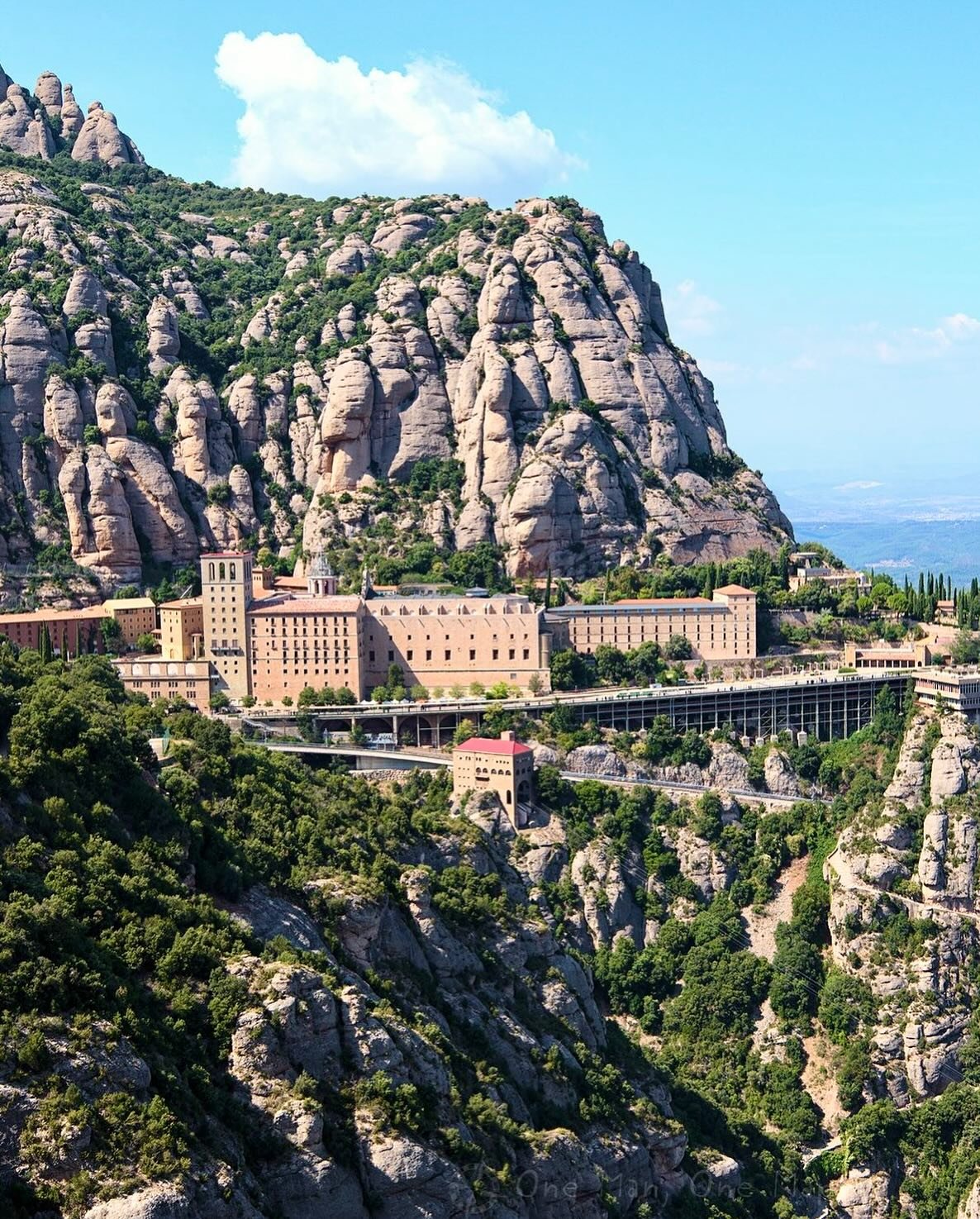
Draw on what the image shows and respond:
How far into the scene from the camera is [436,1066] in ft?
158

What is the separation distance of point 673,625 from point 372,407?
1405 inches

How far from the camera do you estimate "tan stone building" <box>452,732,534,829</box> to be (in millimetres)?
93750

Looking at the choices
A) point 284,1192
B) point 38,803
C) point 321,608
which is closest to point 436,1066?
point 284,1192

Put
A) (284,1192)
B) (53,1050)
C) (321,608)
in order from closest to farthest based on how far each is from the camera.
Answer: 1. (53,1050)
2. (284,1192)
3. (321,608)

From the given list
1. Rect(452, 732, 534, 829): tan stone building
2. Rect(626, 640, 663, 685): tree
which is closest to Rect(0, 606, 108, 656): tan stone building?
Rect(452, 732, 534, 829): tan stone building

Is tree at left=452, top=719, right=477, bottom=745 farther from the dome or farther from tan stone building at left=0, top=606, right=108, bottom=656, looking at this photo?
tan stone building at left=0, top=606, right=108, bottom=656

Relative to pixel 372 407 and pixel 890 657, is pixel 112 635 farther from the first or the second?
pixel 890 657

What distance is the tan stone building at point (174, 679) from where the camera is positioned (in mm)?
102125

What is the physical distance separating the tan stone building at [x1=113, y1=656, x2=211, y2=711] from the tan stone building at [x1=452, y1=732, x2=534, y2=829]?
54.3ft

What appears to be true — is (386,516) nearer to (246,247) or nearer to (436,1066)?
(246,247)

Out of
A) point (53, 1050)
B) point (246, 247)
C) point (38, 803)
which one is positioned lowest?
point (53, 1050)

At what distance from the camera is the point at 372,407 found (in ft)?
455

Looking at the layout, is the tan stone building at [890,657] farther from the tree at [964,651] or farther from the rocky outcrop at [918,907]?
the rocky outcrop at [918,907]

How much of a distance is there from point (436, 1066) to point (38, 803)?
1308 cm
